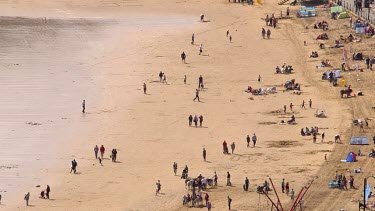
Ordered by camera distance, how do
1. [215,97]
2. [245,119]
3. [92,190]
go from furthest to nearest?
[215,97] < [245,119] < [92,190]

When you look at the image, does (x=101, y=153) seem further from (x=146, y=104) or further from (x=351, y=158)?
(x=351, y=158)

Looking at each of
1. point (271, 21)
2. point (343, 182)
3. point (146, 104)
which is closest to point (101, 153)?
point (146, 104)

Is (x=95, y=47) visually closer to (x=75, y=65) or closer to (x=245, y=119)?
(x=75, y=65)

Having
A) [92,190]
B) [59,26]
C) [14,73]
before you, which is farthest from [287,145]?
[59,26]

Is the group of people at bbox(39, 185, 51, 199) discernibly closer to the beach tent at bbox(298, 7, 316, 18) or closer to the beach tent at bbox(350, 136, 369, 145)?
the beach tent at bbox(350, 136, 369, 145)

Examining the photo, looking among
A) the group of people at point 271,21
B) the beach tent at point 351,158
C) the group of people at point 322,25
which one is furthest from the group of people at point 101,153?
the group of people at point 271,21

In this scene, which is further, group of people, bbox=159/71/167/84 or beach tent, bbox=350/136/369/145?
group of people, bbox=159/71/167/84

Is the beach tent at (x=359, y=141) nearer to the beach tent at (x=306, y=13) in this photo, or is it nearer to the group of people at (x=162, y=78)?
the group of people at (x=162, y=78)

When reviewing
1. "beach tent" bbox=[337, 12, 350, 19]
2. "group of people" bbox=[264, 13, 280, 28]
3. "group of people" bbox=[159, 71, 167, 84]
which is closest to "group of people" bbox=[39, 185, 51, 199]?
"group of people" bbox=[159, 71, 167, 84]
